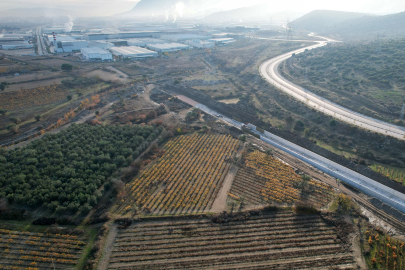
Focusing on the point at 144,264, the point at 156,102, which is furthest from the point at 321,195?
the point at 156,102

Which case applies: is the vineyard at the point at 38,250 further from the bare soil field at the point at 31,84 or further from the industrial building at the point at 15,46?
the industrial building at the point at 15,46

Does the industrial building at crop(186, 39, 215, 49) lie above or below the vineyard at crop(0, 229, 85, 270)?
above

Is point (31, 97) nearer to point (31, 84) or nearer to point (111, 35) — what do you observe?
point (31, 84)

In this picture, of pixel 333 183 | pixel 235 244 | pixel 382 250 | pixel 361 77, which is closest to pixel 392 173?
pixel 333 183

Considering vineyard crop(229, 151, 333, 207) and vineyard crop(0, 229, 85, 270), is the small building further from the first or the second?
vineyard crop(229, 151, 333, 207)

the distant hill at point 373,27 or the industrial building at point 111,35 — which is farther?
the industrial building at point 111,35

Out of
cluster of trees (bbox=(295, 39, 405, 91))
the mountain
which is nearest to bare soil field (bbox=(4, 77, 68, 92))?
cluster of trees (bbox=(295, 39, 405, 91))

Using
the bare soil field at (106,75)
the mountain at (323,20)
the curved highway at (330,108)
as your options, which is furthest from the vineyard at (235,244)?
the mountain at (323,20)
